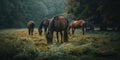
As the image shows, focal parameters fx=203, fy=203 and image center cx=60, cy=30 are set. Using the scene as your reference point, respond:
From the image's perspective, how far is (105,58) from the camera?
31.5 ft

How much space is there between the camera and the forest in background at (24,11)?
54419 mm

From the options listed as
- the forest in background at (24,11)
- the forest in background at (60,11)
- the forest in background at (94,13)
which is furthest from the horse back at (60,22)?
the forest in background at (24,11)

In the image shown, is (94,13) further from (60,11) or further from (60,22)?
(60,11)

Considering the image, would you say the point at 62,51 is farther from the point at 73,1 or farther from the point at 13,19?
the point at 13,19

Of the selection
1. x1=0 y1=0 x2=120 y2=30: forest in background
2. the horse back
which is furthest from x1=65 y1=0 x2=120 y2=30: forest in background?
the horse back

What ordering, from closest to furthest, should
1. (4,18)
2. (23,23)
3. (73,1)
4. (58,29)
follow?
(58,29), (73,1), (4,18), (23,23)

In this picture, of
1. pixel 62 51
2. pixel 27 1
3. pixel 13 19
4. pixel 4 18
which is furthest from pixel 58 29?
pixel 27 1

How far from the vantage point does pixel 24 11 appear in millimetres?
63781

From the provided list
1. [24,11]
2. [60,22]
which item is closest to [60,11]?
[24,11]

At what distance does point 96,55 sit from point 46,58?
2533 millimetres

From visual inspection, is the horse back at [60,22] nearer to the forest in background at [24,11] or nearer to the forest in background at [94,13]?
the forest in background at [94,13]

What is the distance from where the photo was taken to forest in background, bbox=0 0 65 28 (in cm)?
5442

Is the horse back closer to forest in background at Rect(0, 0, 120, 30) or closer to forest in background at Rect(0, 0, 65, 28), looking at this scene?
forest in background at Rect(0, 0, 120, 30)

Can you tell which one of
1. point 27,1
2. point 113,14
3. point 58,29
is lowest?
point 58,29
